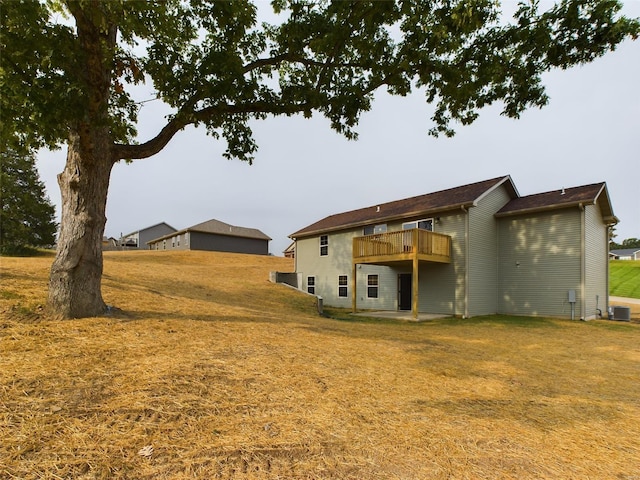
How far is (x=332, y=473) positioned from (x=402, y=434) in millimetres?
962

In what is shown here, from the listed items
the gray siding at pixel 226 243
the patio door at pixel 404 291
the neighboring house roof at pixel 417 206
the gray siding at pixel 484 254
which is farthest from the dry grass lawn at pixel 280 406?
the gray siding at pixel 226 243

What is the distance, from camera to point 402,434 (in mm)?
3266

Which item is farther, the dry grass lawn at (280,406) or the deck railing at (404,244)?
the deck railing at (404,244)

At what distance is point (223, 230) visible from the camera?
41.4m

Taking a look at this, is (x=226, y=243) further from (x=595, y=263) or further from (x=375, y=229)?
(x=595, y=263)

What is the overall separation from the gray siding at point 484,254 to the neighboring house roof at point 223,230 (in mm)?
31376

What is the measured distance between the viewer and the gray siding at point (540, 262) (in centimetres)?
1446

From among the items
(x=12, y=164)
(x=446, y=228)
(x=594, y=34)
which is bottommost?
(x=446, y=228)

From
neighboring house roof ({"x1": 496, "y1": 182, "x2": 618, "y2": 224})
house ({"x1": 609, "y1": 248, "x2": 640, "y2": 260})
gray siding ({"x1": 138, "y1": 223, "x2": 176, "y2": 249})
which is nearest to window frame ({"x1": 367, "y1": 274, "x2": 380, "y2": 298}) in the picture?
neighboring house roof ({"x1": 496, "y1": 182, "x2": 618, "y2": 224})

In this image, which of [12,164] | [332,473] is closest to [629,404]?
[332,473]

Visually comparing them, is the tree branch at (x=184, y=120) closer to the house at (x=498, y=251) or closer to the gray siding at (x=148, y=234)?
the house at (x=498, y=251)

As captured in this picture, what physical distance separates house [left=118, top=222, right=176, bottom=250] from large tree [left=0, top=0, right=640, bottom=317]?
47.1 metres

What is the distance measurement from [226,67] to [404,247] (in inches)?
421

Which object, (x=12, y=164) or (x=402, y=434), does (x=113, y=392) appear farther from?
(x=12, y=164)
